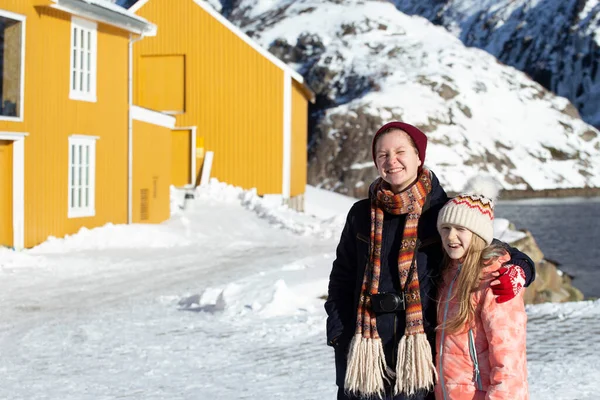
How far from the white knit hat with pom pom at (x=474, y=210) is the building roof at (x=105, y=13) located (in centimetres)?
1356

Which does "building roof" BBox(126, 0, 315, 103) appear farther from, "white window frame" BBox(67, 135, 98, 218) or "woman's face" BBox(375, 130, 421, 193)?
"woman's face" BBox(375, 130, 421, 193)

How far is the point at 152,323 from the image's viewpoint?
32.4 feet

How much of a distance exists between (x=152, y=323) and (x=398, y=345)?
645 cm

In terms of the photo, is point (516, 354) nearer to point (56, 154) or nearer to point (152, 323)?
point (152, 323)

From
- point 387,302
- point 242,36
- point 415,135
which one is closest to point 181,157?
point 242,36

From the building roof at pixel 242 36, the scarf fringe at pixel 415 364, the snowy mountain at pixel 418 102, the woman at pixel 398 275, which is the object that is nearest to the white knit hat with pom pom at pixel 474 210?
the woman at pixel 398 275

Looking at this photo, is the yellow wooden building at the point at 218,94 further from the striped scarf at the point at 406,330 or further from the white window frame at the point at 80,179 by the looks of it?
the striped scarf at the point at 406,330

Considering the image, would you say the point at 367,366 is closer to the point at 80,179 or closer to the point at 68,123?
the point at 68,123

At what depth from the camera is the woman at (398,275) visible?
374 centimetres

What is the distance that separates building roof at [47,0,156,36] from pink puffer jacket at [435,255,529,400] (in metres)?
13.8

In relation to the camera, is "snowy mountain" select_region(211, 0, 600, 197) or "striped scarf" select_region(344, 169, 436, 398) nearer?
"striped scarf" select_region(344, 169, 436, 398)

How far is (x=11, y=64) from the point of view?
15.5 m

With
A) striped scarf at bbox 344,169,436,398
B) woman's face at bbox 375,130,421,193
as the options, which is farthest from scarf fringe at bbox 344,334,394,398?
woman's face at bbox 375,130,421,193

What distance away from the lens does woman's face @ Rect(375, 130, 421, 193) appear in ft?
12.5
